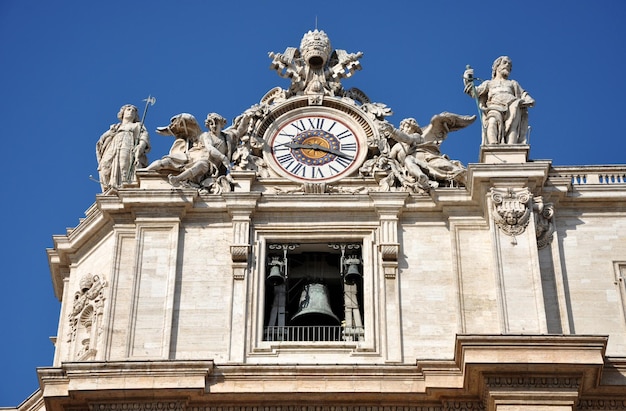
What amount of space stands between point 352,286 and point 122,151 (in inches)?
199

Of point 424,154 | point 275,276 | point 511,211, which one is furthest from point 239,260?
point 511,211

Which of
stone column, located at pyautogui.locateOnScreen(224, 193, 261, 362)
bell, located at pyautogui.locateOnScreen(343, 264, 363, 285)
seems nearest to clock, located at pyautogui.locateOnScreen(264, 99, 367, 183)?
stone column, located at pyautogui.locateOnScreen(224, 193, 261, 362)

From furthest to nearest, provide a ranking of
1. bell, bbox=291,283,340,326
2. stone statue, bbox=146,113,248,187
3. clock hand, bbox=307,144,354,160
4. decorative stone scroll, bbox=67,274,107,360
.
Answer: clock hand, bbox=307,144,354,160
stone statue, bbox=146,113,248,187
decorative stone scroll, bbox=67,274,107,360
bell, bbox=291,283,340,326

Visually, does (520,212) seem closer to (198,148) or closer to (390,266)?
(390,266)

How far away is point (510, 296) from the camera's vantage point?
96.0 ft

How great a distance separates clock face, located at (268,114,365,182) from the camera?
31.8 metres

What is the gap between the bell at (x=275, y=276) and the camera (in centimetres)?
3044

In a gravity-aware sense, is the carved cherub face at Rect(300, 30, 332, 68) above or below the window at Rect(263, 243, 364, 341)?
above

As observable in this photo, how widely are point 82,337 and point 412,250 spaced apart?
19.3 feet

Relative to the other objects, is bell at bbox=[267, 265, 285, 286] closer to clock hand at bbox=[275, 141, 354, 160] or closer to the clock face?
the clock face

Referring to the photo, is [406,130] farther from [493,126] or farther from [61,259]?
[61,259]

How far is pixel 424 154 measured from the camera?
104 ft

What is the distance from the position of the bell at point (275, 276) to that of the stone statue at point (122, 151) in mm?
3268

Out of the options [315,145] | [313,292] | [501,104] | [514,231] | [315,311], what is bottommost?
[315,311]
